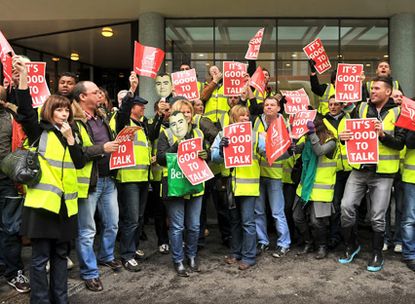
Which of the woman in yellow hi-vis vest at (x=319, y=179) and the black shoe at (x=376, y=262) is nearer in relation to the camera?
the black shoe at (x=376, y=262)

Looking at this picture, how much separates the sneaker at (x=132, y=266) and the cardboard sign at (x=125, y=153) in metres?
1.24

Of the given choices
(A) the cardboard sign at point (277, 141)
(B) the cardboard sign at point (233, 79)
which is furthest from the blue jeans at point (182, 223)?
(B) the cardboard sign at point (233, 79)

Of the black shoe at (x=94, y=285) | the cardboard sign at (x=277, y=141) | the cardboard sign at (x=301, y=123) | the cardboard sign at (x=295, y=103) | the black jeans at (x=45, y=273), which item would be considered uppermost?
the cardboard sign at (x=295, y=103)

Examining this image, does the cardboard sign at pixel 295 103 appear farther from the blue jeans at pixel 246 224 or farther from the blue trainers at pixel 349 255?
the blue trainers at pixel 349 255

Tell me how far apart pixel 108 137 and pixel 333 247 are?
3.49 m

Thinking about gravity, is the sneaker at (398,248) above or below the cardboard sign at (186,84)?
below

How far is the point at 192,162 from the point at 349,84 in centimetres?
242

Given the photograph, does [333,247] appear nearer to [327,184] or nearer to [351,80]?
[327,184]

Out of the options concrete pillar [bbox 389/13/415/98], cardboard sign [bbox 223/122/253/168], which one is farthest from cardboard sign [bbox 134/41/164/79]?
concrete pillar [bbox 389/13/415/98]

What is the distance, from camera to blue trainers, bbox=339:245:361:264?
5434 millimetres

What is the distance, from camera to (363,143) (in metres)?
4.99

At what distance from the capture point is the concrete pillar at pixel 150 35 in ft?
30.8

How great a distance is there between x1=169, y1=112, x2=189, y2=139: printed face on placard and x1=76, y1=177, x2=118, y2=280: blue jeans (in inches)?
38.0

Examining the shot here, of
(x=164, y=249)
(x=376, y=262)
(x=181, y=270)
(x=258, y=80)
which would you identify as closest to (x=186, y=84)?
(x=258, y=80)
